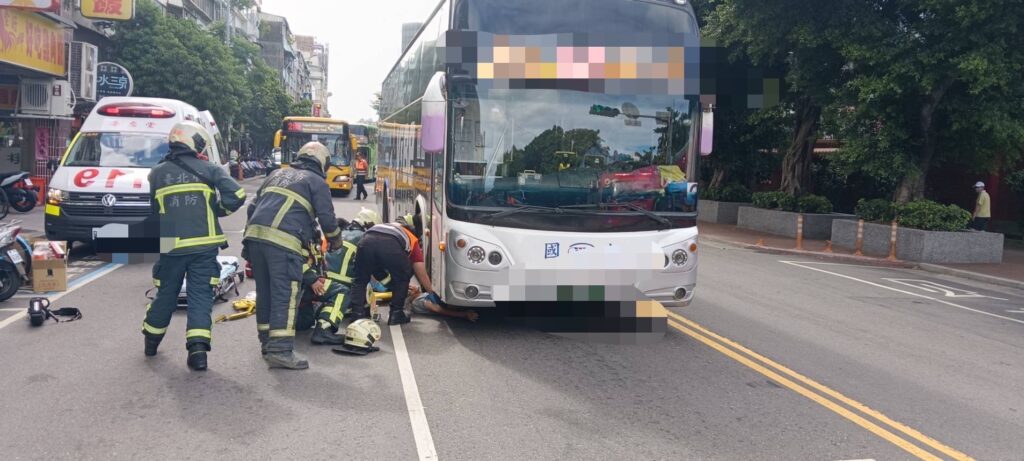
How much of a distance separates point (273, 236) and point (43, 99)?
19167mm

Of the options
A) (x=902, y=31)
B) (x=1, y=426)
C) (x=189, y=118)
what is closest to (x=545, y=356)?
(x=1, y=426)

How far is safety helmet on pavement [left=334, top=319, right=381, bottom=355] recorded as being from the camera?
23.1 feet

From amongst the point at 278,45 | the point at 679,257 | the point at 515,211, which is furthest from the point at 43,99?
the point at 278,45

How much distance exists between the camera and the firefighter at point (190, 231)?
6.30 m

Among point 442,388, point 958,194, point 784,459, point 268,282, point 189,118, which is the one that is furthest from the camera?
point 958,194

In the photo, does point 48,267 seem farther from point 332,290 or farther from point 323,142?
point 323,142

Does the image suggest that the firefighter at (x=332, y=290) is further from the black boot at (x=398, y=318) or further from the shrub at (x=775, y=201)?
the shrub at (x=775, y=201)

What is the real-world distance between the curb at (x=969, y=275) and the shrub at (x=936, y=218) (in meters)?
1.14

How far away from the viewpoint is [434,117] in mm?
7184

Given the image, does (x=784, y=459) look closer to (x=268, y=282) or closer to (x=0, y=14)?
(x=268, y=282)

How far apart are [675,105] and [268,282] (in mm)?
3989

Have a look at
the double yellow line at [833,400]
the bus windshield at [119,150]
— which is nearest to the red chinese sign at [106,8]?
the bus windshield at [119,150]

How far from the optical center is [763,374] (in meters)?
6.85

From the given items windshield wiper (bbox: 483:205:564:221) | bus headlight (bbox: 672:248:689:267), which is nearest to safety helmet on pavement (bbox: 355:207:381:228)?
windshield wiper (bbox: 483:205:564:221)
